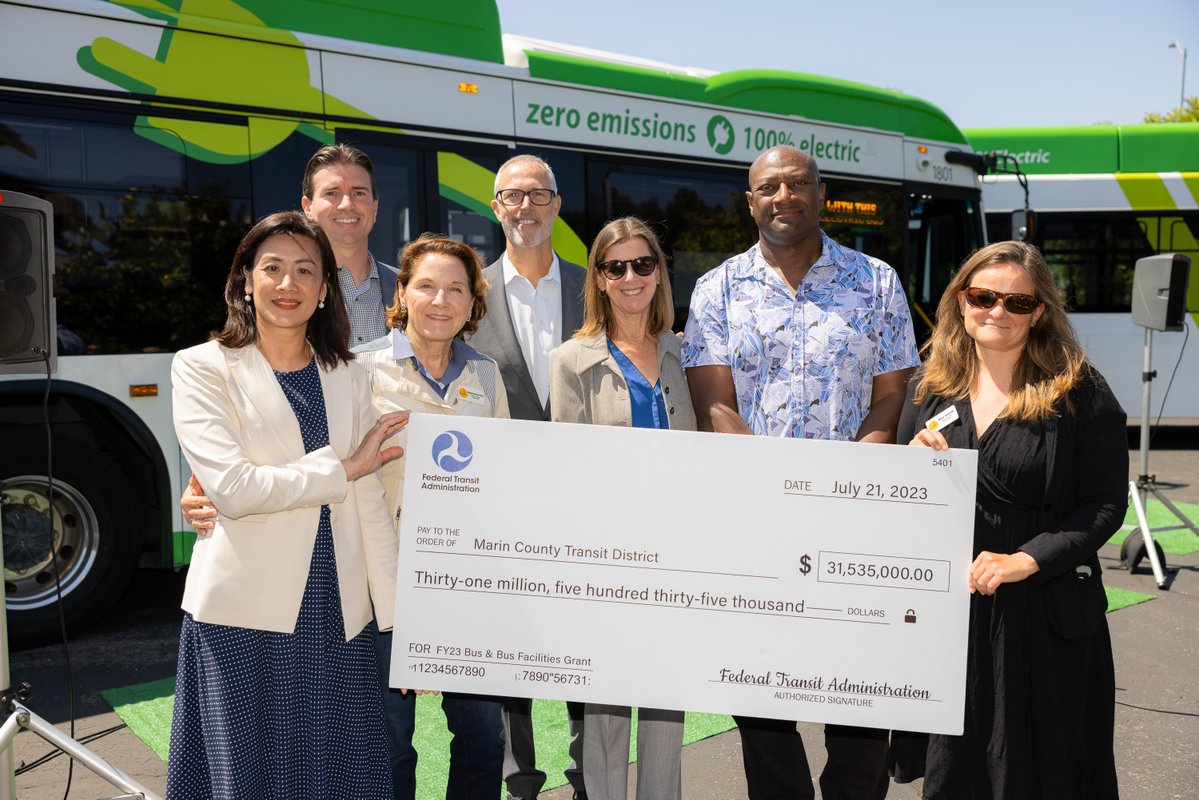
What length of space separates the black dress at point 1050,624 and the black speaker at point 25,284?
2.87 m

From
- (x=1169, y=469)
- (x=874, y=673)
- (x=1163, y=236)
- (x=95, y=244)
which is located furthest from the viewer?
(x=1163, y=236)

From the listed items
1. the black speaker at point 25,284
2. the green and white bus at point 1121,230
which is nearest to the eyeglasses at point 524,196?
the black speaker at point 25,284

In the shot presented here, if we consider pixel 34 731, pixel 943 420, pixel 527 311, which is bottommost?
pixel 34 731

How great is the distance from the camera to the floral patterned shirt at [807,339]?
117 inches

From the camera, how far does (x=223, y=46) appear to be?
5551 millimetres

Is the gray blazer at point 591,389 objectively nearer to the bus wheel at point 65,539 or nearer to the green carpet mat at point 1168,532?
the bus wheel at point 65,539

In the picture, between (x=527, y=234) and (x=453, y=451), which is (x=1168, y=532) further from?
(x=453, y=451)

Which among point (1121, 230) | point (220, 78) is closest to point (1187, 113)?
point (1121, 230)

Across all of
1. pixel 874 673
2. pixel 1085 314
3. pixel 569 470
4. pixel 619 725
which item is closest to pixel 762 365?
pixel 569 470

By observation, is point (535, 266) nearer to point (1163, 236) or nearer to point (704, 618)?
point (704, 618)

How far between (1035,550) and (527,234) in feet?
6.68

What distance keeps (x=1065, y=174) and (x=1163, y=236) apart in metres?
1.53

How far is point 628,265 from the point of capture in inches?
119

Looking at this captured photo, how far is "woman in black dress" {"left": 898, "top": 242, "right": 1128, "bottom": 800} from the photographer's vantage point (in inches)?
102
